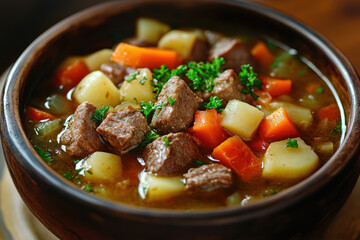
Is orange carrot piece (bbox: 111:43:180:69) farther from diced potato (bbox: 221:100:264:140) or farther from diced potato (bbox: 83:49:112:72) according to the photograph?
diced potato (bbox: 221:100:264:140)

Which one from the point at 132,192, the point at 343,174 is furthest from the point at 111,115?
the point at 343,174

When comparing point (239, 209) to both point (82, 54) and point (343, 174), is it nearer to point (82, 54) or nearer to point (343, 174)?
point (343, 174)

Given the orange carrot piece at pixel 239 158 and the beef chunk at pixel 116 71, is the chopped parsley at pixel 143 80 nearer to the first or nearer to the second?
the beef chunk at pixel 116 71

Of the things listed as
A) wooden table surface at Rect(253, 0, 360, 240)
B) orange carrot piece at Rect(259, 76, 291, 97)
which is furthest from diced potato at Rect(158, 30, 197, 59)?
wooden table surface at Rect(253, 0, 360, 240)

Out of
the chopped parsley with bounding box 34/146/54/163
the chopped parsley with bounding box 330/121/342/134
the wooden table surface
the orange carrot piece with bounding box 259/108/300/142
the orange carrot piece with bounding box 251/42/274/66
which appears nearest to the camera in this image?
the chopped parsley with bounding box 34/146/54/163

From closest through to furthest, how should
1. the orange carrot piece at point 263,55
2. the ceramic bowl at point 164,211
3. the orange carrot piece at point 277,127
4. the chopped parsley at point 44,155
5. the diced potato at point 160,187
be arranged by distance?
the ceramic bowl at point 164,211
the diced potato at point 160,187
the chopped parsley at point 44,155
the orange carrot piece at point 277,127
the orange carrot piece at point 263,55

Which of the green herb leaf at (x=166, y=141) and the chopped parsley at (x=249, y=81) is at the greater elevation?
the chopped parsley at (x=249, y=81)

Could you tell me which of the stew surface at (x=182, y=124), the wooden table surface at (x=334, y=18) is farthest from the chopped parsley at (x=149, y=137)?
the wooden table surface at (x=334, y=18)
